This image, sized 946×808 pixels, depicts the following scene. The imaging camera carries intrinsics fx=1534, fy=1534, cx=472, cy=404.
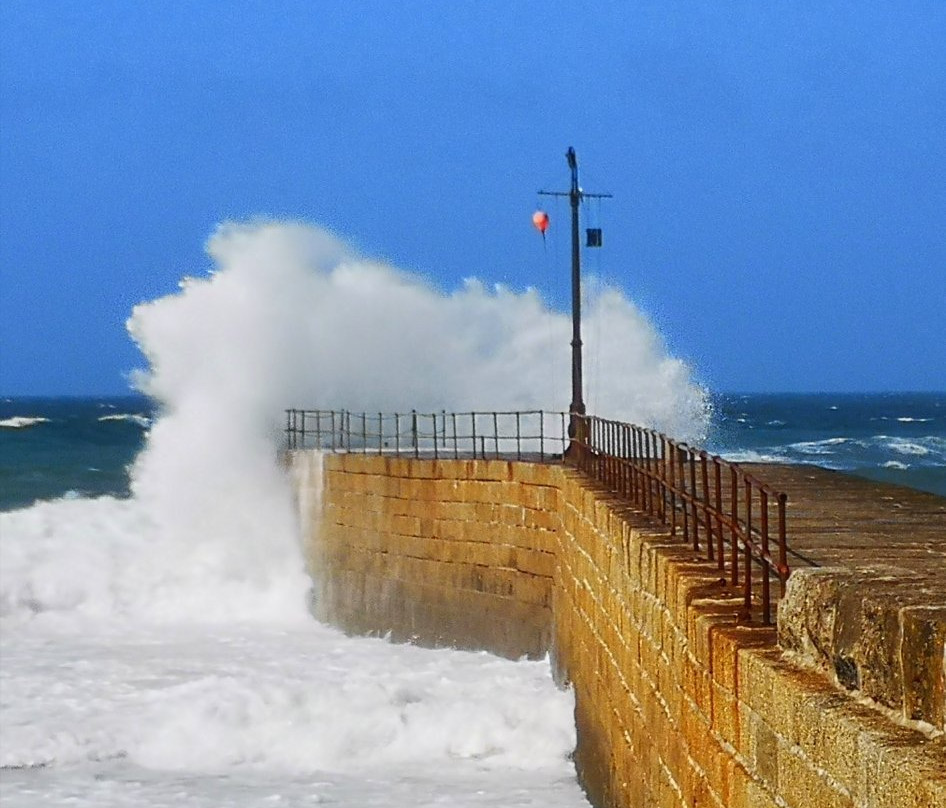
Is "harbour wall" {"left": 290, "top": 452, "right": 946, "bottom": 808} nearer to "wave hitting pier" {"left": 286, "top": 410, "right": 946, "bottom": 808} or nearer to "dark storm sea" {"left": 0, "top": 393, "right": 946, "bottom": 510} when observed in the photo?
"wave hitting pier" {"left": 286, "top": 410, "right": 946, "bottom": 808}

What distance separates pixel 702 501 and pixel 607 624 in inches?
77.0

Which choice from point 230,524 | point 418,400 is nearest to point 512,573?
point 230,524

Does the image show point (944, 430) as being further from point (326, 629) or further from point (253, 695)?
point (253, 695)

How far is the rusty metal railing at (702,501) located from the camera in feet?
18.5

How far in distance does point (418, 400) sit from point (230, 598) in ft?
32.3

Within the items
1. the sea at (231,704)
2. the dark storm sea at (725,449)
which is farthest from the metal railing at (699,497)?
the dark storm sea at (725,449)

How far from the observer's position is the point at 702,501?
7633mm

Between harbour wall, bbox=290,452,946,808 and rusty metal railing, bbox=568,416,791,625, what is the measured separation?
0.50 ft

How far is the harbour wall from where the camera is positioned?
4.07 metres

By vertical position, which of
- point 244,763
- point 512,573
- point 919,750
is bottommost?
point 244,763

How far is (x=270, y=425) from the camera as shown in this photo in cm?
2572

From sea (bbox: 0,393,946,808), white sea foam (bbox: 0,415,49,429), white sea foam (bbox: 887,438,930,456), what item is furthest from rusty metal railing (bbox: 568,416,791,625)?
white sea foam (bbox: 0,415,49,429)

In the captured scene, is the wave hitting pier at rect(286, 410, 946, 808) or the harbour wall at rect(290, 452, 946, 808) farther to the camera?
the harbour wall at rect(290, 452, 946, 808)

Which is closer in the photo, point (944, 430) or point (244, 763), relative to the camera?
point (244, 763)
